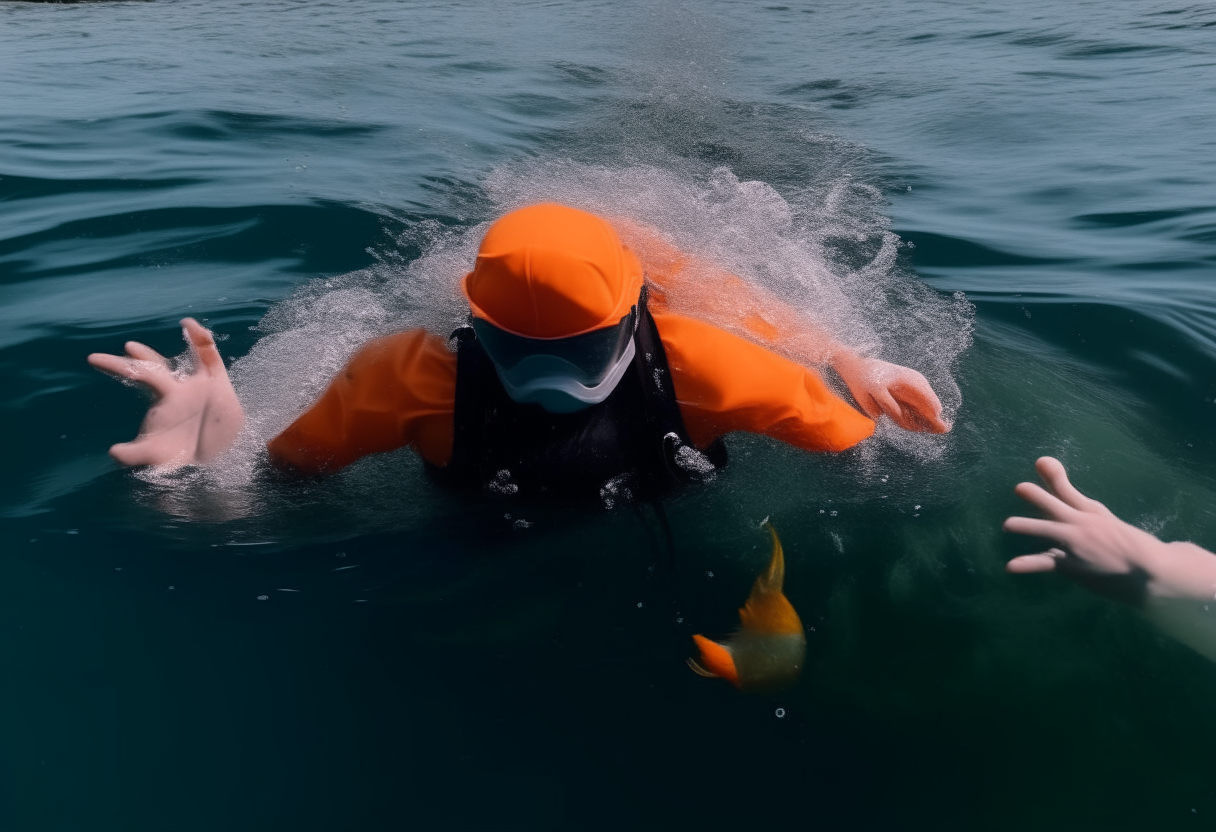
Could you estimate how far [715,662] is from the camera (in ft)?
Answer: 9.04

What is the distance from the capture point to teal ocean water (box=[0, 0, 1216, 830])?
8.53 ft

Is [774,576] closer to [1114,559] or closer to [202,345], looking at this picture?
[1114,559]

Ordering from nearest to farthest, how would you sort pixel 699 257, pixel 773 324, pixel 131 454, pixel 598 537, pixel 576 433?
pixel 576 433 → pixel 598 537 → pixel 131 454 → pixel 773 324 → pixel 699 257

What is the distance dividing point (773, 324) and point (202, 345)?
219cm

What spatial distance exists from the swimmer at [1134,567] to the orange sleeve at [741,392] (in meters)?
0.73

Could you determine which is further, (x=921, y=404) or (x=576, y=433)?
(x=921, y=404)

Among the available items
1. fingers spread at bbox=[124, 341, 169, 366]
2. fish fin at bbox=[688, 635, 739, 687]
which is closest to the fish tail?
fish fin at bbox=[688, 635, 739, 687]

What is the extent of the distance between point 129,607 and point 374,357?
1.02 m

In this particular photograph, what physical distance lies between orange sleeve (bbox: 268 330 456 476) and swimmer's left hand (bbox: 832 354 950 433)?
1480mm

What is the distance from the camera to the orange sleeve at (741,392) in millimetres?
3189

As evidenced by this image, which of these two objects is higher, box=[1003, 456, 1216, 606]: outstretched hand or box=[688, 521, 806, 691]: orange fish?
box=[1003, 456, 1216, 606]: outstretched hand

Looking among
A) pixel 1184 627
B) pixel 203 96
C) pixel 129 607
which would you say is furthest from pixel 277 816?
pixel 203 96

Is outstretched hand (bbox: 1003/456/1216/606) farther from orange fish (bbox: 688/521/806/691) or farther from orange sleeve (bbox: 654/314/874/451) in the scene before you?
orange sleeve (bbox: 654/314/874/451)

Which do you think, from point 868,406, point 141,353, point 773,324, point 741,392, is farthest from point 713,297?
point 141,353
